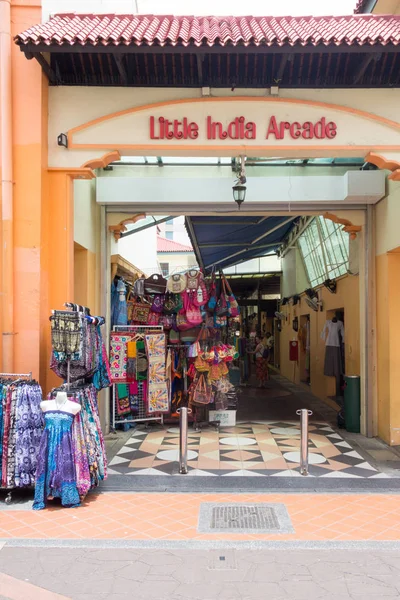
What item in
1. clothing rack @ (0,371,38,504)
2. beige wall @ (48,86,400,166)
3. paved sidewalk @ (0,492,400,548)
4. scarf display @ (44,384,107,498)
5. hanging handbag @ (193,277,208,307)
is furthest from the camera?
hanging handbag @ (193,277,208,307)

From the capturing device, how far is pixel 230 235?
13.5 meters

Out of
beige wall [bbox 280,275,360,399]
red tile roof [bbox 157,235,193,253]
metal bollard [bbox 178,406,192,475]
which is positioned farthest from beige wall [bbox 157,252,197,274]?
metal bollard [bbox 178,406,192,475]

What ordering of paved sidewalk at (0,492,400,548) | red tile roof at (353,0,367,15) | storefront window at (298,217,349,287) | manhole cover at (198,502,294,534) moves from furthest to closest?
storefront window at (298,217,349,287), red tile roof at (353,0,367,15), manhole cover at (198,502,294,534), paved sidewalk at (0,492,400,548)

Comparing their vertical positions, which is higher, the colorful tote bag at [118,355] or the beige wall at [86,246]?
the beige wall at [86,246]

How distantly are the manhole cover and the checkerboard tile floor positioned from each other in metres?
1.27

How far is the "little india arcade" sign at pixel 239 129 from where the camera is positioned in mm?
6809

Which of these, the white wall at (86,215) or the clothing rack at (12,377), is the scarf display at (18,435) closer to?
the clothing rack at (12,377)

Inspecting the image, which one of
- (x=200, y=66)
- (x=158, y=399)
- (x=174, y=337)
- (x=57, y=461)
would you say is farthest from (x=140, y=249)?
(x=57, y=461)

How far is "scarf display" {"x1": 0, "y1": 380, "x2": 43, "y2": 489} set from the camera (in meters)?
5.76

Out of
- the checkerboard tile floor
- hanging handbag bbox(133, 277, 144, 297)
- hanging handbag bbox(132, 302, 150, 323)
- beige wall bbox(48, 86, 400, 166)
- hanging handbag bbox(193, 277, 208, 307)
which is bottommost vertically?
the checkerboard tile floor

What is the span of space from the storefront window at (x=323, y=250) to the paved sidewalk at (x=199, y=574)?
783cm

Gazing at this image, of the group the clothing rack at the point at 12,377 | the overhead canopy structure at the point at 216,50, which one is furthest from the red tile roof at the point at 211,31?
the clothing rack at the point at 12,377

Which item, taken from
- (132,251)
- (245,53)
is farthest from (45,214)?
(132,251)

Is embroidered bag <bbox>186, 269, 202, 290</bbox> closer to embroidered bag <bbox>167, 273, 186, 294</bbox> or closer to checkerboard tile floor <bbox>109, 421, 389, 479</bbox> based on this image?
embroidered bag <bbox>167, 273, 186, 294</bbox>
